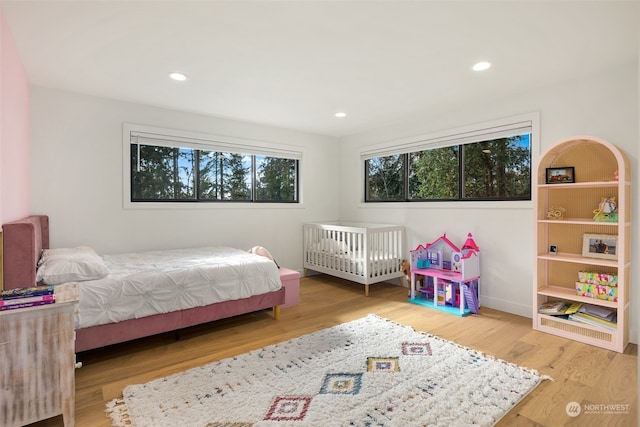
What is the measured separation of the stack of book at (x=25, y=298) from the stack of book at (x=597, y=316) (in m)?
3.56

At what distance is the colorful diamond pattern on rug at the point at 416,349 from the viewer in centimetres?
240

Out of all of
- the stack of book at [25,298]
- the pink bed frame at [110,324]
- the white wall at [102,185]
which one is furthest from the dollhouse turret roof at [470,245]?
the stack of book at [25,298]

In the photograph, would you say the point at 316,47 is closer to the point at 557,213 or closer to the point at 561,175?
the point at 561,175

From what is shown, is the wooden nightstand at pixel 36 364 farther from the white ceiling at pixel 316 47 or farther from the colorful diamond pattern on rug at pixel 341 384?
the white ceiling at pixel 316 47

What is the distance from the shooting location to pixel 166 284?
2484mm

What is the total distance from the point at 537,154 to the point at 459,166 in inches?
33.3

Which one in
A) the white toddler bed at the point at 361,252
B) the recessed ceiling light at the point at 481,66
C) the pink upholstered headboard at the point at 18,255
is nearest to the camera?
the pink upholstered headboard at the point at 18,255

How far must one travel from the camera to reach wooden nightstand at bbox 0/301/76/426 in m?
1.47

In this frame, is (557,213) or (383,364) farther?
(557,213)

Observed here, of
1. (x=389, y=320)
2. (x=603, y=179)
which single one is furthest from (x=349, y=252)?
(x=603, y=179)

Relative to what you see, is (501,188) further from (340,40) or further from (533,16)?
(340,40)

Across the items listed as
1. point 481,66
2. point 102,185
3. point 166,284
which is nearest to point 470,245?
point 481,66

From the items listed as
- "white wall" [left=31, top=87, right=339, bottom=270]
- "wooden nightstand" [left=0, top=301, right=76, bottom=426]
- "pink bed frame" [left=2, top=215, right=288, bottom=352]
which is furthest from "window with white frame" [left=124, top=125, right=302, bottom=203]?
"wooden nightstand" [left=0, top=301, right=76, bottom=426]

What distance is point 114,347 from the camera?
255cm
